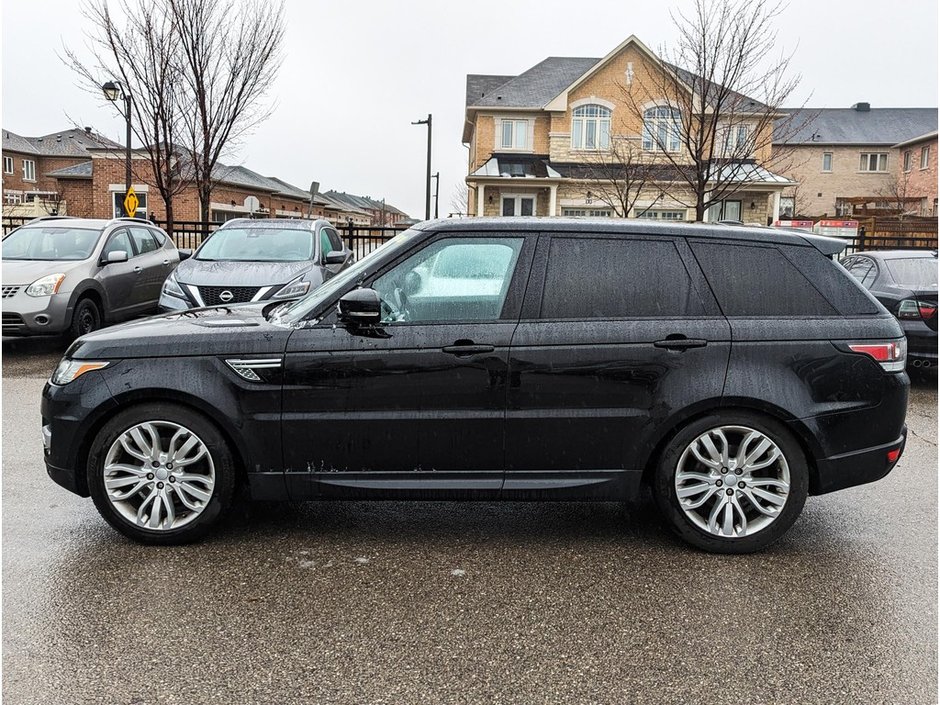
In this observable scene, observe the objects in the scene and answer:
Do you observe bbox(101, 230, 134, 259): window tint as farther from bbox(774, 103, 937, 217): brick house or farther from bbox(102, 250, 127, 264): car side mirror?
bbox(774, 103, 937, 217): brick house

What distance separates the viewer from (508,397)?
410 cm

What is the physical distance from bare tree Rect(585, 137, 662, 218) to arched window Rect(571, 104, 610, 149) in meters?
0.86

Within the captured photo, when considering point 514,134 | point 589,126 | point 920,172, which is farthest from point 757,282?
point 920,172

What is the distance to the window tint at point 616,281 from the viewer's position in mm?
4227

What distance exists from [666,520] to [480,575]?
3.48ft

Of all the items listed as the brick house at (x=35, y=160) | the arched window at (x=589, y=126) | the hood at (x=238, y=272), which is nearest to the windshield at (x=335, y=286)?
the hood at (x=238, y=272)

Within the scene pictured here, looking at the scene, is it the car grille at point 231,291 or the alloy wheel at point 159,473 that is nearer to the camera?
the alloy wheel at point 159,473

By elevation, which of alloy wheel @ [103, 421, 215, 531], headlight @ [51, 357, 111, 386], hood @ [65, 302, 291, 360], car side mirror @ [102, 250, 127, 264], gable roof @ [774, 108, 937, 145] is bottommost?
alloy wheel @ [103, 421, 215, 531]

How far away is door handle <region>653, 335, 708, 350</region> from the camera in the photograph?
4.14 meters

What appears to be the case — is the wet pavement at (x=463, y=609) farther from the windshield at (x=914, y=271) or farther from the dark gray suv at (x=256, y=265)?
the windshield at (x=914, y=271)

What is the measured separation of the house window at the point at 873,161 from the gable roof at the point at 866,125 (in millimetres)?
783

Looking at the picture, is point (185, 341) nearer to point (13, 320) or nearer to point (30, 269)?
point (13, 320)

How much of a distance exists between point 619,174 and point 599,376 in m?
27.6

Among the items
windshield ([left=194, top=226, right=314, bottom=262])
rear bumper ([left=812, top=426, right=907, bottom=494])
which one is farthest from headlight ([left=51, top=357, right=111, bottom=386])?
windshield ([left=194, top=226, right=314, bottom=262])
